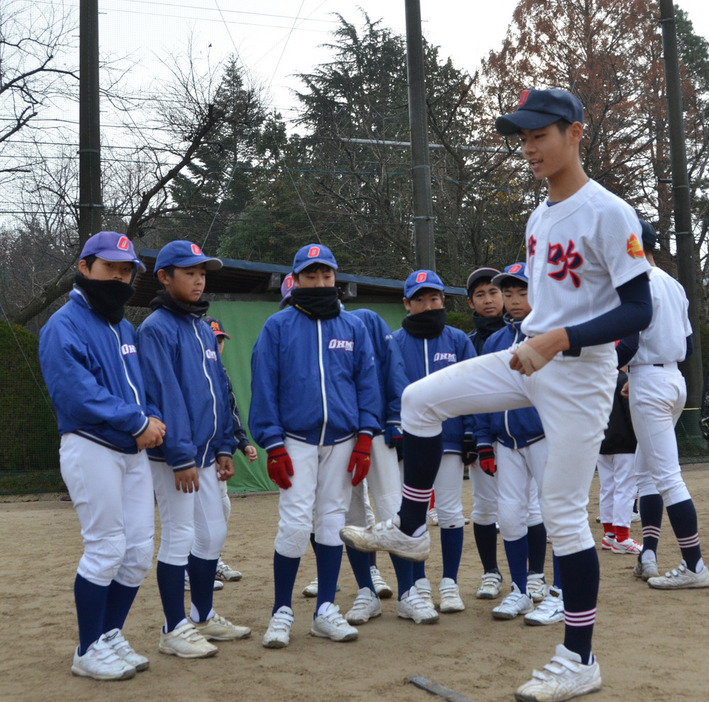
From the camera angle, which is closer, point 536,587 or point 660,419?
point 536,587

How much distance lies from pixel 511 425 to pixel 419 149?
678 cm

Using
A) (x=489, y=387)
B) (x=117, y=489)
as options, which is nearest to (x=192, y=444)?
(x=117, y=489)

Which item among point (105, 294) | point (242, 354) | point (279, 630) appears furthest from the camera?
point (242, 354)

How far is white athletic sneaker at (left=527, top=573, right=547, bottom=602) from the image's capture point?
5.36 metres

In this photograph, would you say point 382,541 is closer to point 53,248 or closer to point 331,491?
point 331,491

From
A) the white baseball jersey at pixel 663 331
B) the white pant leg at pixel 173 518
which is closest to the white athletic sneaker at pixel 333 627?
the white pant leg at pixel 173 518

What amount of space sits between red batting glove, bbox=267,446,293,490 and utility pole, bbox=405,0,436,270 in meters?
6.75

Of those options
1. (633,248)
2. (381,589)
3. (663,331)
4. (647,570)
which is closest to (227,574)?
(381,589)

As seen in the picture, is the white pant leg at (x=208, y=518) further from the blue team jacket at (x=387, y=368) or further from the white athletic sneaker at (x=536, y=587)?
the white athletic sneaker at (x=536, y=587)

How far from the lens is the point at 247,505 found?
11070 mm

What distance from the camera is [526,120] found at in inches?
135

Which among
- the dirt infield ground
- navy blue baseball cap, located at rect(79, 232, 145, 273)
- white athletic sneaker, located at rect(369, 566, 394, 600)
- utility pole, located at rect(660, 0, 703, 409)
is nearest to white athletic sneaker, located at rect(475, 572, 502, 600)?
the dirt infield ground

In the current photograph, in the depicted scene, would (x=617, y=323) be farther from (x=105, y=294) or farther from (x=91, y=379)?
(x=105, y=294)

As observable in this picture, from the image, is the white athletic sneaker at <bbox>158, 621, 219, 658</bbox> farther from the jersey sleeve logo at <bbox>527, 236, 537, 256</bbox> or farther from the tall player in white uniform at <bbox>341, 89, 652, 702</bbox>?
the jersey sleeve logo at <bbox>527, 236, 537, 256</bbox>
